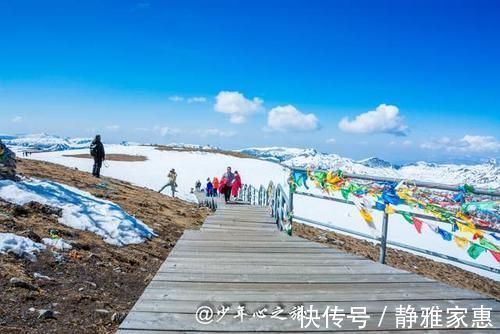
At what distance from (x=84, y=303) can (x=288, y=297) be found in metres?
3.22

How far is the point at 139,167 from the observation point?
54.1 metres

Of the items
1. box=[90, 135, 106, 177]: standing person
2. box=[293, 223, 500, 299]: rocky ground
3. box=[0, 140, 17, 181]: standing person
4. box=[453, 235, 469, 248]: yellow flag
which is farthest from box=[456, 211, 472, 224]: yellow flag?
box=[90, 135, 106, 177]: standing person

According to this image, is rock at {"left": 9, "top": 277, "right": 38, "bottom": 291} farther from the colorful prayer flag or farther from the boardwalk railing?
the colorful prayer flag

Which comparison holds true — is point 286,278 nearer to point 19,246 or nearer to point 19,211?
point 19,246

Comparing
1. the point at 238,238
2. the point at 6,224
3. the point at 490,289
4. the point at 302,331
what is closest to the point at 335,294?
the point at 302,331

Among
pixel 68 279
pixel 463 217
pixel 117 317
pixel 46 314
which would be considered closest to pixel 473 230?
pixel 463 217

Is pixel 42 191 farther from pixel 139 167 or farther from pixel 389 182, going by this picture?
pixel 139 167

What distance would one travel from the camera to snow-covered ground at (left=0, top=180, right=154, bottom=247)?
897cm

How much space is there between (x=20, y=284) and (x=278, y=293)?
3.75m

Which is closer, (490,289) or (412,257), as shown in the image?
(490,289)

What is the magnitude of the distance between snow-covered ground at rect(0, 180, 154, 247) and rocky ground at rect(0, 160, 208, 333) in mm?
301

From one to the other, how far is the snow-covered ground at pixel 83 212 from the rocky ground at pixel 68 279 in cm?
30

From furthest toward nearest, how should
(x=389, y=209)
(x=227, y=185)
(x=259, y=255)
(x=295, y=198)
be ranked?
(x=295, y=198), (x=227, y=185), (x=389, y=209), (x=259, y=255)

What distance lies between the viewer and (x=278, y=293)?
13.3 feet
